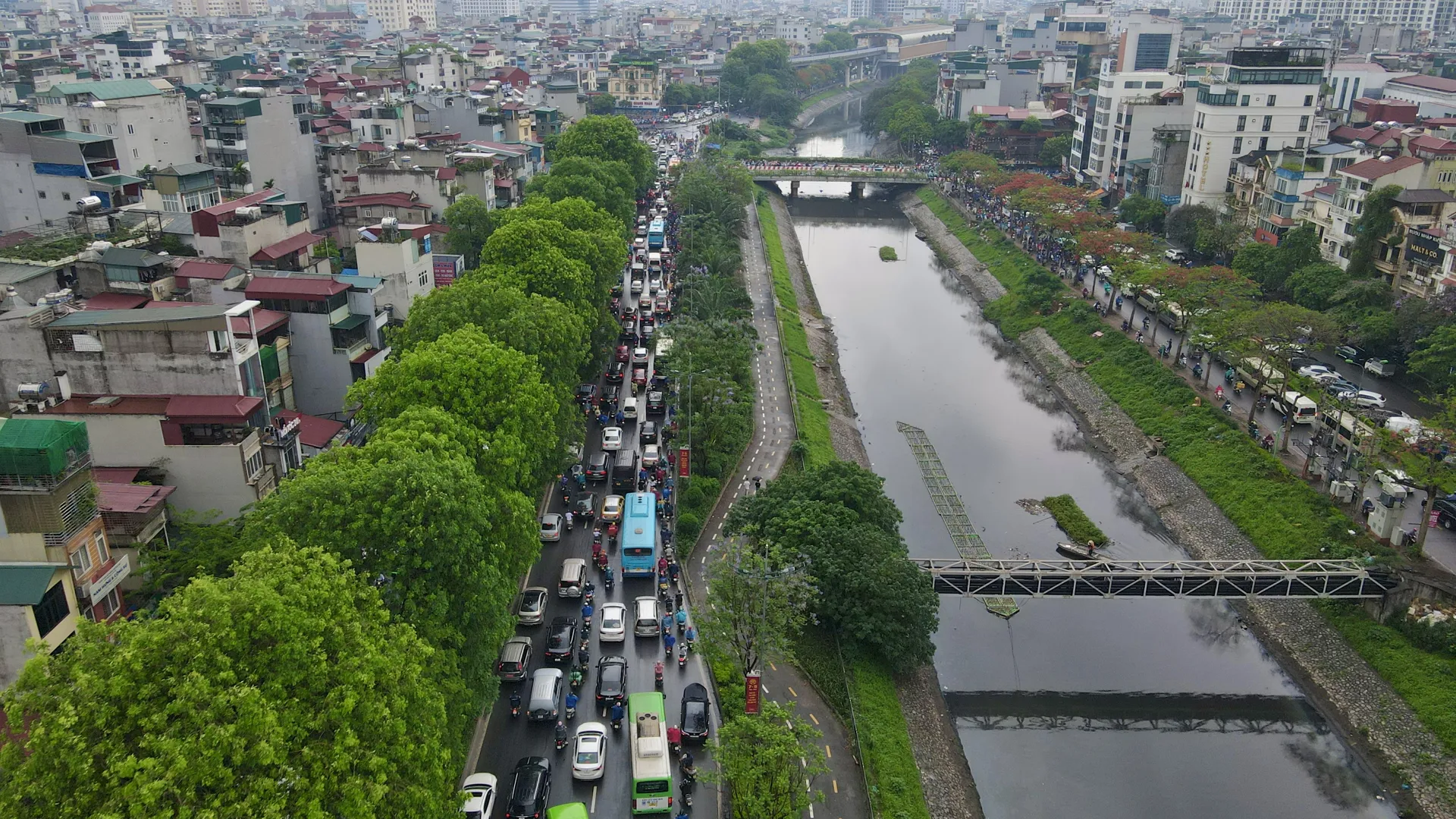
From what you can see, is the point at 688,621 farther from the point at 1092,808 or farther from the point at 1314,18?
the point at 1314,18

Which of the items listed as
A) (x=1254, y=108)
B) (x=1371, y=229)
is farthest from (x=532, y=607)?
(x=1254, y=108)

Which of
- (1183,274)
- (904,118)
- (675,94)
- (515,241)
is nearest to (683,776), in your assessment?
(515,241)

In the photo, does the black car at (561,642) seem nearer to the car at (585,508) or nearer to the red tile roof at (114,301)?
the car at (585,508)

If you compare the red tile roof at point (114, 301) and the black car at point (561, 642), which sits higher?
the red tile roof at point (114, 301)

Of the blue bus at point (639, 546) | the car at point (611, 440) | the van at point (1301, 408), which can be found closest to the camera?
the blue bus at point (639, 546)

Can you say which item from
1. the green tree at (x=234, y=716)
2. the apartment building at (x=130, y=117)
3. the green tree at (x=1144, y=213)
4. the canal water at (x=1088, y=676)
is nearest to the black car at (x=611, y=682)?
the green tree at (x=234, y=716)

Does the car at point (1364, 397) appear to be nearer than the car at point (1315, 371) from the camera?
Yes
